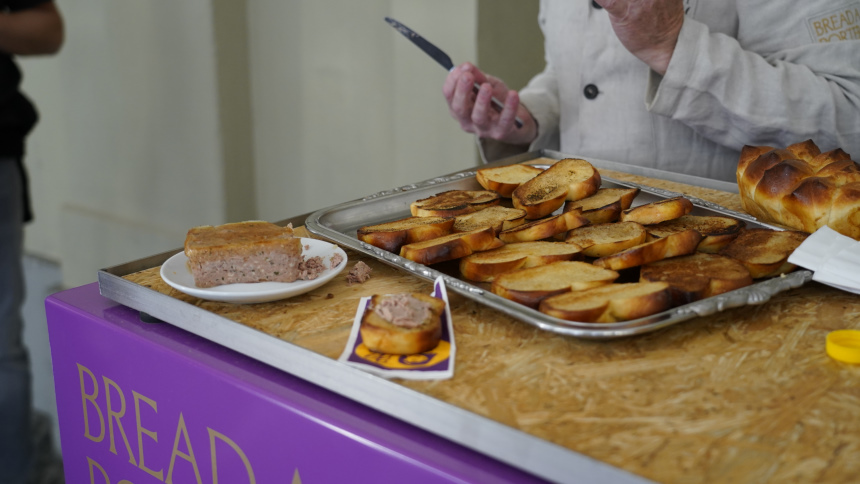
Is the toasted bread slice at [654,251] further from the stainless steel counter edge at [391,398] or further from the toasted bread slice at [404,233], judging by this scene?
the stainless steel counter edge at [391,398]

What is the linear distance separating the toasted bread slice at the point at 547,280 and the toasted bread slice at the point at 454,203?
10.0 inches

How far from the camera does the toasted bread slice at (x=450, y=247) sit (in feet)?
3.21

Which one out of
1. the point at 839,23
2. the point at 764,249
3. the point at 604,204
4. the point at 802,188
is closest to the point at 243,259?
the point at 604,204

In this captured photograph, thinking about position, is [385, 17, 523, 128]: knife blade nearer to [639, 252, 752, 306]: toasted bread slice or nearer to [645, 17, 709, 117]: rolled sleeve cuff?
[645, 17, 709, 117]: rolled sleeve cuff

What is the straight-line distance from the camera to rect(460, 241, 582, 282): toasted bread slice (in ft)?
3.14

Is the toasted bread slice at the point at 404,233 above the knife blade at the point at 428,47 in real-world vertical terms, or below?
below

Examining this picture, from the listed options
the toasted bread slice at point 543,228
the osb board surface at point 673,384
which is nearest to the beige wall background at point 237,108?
the toasted bread slice at point 543,228

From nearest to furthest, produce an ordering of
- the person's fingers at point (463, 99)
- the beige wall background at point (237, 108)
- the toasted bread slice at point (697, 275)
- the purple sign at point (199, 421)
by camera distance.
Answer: the purple sign at point (199, 421), the toasted bread slice at point (697, 275), the person's fingers at point (463, 99), the beige wall background at point (237, 108)

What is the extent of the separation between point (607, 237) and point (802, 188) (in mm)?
315

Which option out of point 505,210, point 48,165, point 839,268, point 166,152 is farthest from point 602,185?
point 48,165

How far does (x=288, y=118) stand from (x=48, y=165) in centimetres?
170

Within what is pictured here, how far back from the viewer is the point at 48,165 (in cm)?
432

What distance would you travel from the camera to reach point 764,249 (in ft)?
3.23

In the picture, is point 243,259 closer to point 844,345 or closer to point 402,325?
point 402,325
